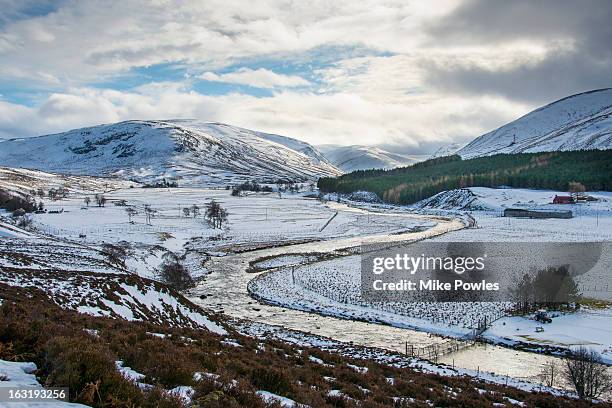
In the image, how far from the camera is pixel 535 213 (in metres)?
132

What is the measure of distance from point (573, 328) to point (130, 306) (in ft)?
120

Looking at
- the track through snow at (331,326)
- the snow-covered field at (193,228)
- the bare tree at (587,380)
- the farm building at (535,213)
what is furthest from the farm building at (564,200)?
the bare tree at (587,380)

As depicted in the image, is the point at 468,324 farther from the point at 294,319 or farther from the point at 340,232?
the point at 340,232

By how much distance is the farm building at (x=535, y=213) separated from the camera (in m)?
127

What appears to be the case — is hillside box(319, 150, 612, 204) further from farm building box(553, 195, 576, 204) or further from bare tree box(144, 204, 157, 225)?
bare tree box(144, 204, 157, 225)

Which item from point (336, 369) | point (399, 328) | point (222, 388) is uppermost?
point (222, 388)

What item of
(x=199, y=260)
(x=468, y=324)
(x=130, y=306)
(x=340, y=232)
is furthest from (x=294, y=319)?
(x=340, y=232)

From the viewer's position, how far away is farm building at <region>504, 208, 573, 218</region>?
126938 mm

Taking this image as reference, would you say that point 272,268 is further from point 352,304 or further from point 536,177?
point 536,177

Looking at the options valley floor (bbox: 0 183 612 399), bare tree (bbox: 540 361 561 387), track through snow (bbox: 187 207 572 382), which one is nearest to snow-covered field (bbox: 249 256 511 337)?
valley floor (bbox: 0 183 612 399)

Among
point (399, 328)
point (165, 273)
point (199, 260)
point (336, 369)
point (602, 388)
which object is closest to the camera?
point (336, 369)

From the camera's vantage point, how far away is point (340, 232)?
335 ft

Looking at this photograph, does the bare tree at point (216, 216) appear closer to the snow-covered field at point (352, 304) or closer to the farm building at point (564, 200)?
the snow-covered field at point (352, 304)

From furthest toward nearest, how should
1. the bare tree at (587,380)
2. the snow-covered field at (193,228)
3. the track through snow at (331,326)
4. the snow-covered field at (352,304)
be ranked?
the snow-covered field at (193,228), the snow-covered field at (352,304), the track through snow at (331,326), the bare tree at (587,380)
